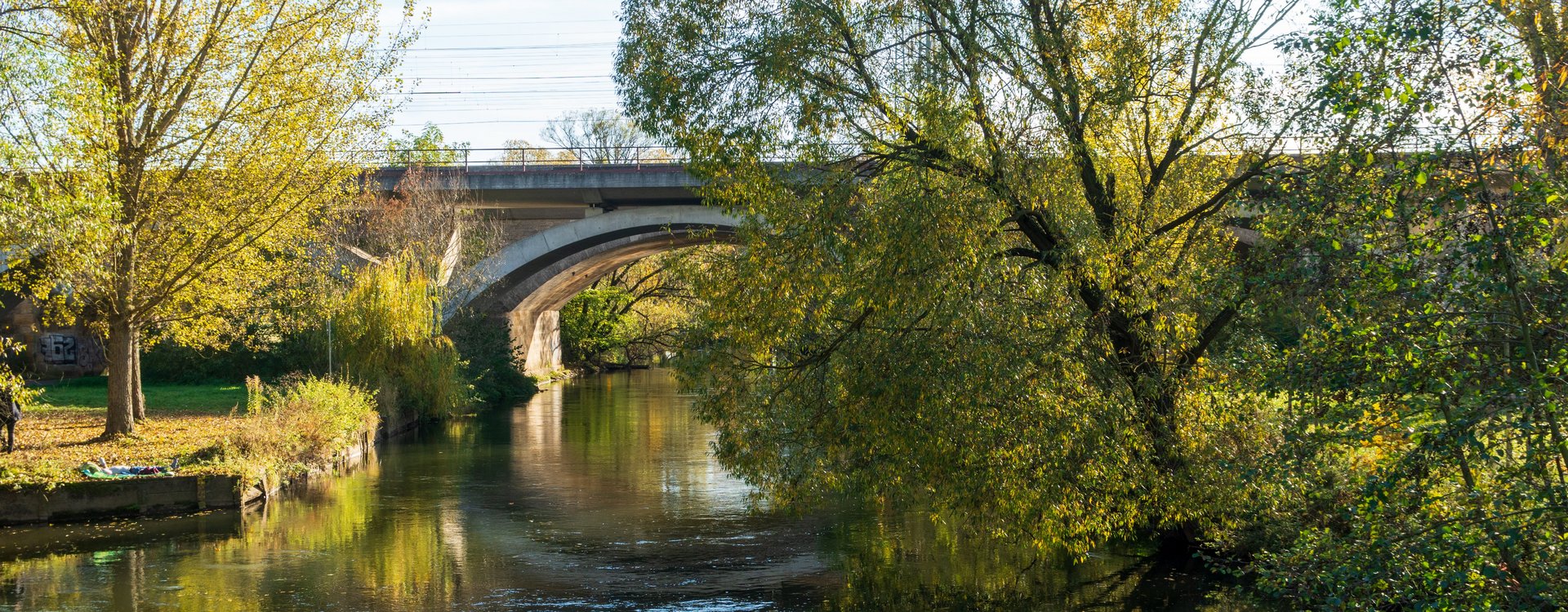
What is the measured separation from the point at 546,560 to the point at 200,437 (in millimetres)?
8343

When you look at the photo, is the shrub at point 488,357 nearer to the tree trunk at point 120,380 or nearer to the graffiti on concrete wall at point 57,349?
the graffiti on concrete wall at point 57,349

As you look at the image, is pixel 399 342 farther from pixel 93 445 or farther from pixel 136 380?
pixel 93 445

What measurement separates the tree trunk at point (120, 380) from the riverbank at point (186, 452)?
241mm

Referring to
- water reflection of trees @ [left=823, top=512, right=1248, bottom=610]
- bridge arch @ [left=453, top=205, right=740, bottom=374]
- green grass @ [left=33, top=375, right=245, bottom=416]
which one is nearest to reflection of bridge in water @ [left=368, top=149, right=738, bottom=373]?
bridge arch @ [left=453, top=205, right=740, bottom=374]

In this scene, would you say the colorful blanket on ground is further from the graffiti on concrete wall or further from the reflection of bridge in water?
the graffiti on concrete wall

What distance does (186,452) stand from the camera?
53.8 ft

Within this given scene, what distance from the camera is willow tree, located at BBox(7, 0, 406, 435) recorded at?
17094 millimetres

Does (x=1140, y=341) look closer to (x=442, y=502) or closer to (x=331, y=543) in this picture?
(x=331, y=543)

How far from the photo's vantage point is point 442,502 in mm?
16078

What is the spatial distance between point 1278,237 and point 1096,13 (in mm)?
4666

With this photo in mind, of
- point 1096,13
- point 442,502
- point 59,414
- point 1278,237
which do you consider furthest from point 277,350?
point 1278,237

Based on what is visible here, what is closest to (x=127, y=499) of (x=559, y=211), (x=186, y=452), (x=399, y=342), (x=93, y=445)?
(x=186, y=452)

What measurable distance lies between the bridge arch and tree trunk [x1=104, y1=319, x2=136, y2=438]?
44.2ft

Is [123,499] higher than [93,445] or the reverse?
the reverse
